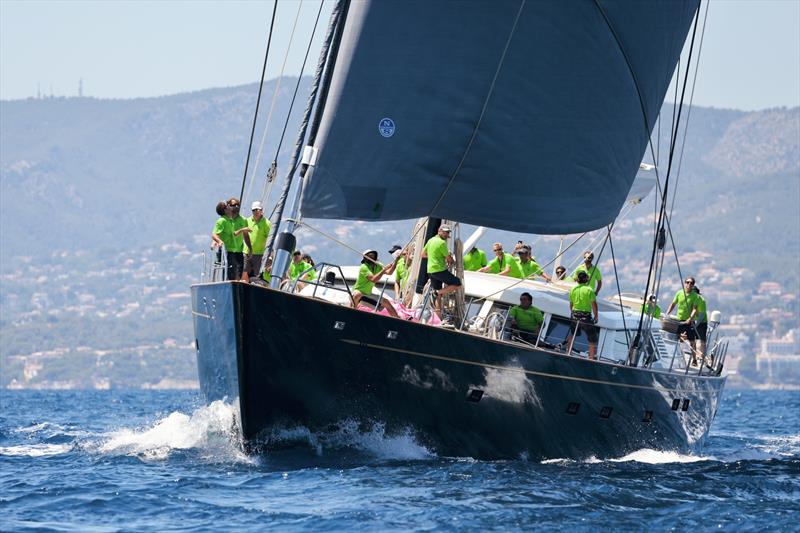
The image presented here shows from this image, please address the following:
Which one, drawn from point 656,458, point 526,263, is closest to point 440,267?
point 526,263

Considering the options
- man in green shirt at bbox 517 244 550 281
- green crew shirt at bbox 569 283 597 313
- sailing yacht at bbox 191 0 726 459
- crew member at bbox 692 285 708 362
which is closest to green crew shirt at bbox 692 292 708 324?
crew member at bbox 692 285 708 362

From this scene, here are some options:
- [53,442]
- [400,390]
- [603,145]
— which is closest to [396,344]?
[400,390]

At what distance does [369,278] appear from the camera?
17.9m

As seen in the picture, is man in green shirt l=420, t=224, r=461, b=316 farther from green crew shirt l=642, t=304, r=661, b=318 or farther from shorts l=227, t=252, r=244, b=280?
green crew shirt l=642, t=304, r=661, b=318

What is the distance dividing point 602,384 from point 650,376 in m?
1.41

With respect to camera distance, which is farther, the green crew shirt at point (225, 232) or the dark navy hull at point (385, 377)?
the green crew shirt at point (225, 232)

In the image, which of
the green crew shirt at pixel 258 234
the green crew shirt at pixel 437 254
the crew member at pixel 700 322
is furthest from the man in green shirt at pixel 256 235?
the crew member at pixel 700 322

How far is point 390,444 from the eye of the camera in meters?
16.7

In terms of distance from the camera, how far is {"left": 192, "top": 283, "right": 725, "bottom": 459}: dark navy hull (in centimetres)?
1611

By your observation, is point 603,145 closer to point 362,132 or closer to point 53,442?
point 362,132

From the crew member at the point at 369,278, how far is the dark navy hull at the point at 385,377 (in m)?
0.88

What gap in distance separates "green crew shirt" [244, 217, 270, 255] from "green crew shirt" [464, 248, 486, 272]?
4.60m

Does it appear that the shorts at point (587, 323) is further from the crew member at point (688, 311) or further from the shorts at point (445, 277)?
the crew member at point (688, 311)

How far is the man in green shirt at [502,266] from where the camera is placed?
21.1 metres
